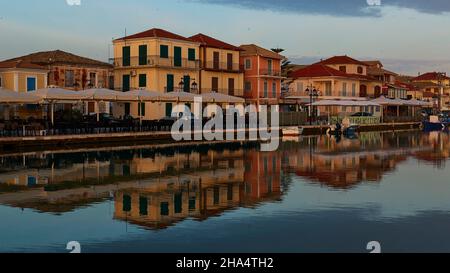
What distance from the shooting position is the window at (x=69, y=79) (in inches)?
1880

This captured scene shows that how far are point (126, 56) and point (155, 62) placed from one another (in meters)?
3.49

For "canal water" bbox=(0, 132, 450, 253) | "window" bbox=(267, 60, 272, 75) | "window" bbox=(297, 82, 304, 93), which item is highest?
"window" bbox=(267, 60, 272, 75)

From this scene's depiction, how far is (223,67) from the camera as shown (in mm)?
56281

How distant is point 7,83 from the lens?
141 ft

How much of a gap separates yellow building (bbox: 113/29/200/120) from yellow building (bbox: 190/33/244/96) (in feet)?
→ 5.61

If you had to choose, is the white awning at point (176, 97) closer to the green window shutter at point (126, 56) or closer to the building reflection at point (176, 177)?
the building reflection at point (176, 177)

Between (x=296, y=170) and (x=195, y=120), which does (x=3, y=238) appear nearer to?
(x=296, y=170)

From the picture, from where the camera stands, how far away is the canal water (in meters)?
12.2

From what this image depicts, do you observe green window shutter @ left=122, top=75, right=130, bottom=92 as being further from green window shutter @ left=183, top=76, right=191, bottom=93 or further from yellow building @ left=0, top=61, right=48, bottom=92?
yellow building @ left=0, top=61, right=48, bottom=92

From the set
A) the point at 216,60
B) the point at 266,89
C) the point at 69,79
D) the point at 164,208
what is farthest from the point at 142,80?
the point at 164,208

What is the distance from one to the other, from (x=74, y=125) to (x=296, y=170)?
15985 millimetres

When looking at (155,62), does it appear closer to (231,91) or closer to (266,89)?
(231,91)

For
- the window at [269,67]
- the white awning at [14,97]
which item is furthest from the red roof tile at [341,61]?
the white awning at [14,97]

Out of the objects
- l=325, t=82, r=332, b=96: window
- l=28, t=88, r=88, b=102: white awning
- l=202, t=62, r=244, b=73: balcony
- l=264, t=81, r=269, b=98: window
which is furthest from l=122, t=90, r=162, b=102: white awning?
l=325, t=82, r=332, b=96: window
